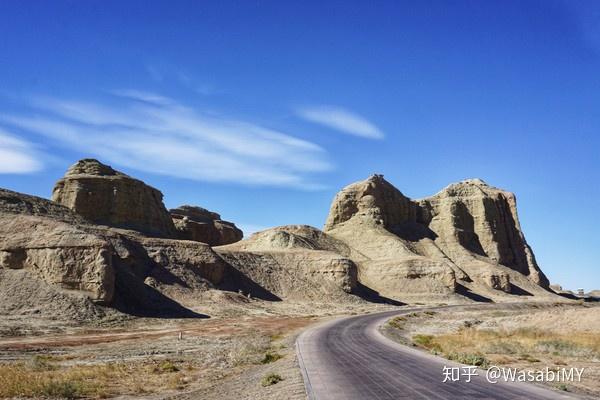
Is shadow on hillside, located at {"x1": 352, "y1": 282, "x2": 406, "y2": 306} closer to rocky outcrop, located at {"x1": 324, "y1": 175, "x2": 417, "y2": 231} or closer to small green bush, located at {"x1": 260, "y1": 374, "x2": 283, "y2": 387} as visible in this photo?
rocky outcrop, located at {"x1": 324, "y1": 175, "x2": 417, "y2": 231}

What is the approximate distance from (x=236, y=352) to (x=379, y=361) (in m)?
9.81

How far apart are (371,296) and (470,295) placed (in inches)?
908

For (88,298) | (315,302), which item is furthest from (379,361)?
(315,302)

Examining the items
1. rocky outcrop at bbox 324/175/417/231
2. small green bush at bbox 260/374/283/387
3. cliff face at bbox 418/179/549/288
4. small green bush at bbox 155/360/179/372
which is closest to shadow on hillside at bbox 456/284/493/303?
cliff face at bbox 418/179/549/288

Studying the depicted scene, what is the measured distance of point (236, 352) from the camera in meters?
25.5

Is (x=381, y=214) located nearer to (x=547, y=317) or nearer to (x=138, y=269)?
(x=138, y=269)

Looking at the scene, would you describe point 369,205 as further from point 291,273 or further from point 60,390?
point 60,390

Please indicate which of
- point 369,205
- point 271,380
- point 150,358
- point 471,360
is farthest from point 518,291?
point 271,380

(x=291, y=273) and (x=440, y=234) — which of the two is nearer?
(x=291, y=273)

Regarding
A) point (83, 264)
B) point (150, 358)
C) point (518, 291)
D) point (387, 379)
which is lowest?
point (150, 358)

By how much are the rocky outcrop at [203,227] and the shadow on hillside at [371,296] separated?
43.4 m

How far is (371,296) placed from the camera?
283 ft

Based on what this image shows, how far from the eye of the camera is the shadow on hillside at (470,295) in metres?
95.4

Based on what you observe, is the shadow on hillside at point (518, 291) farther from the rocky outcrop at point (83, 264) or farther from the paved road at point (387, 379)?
the paved road at point (387, 379)
